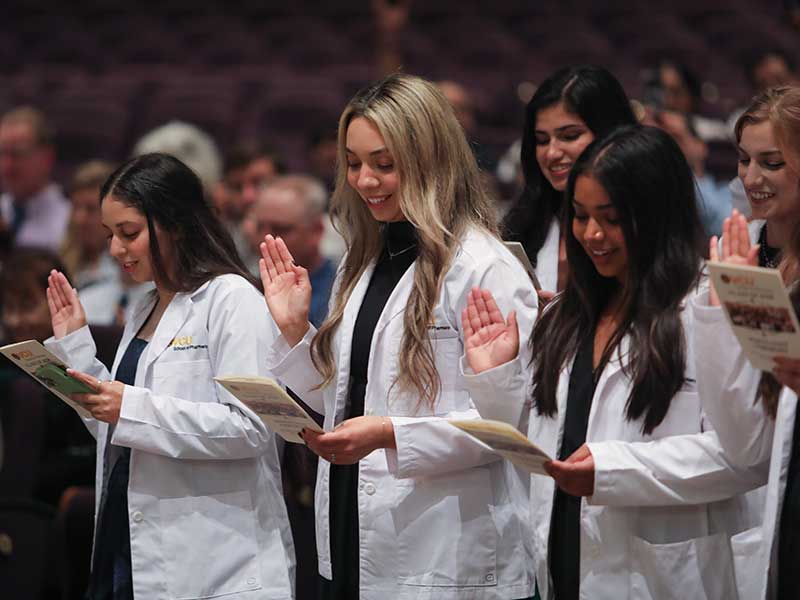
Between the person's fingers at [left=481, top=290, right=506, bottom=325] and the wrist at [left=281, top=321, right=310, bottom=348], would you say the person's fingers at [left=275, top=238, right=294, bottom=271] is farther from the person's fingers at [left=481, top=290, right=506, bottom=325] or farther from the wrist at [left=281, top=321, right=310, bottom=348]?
the person's fingers at [left=481, top=290, right=506, bottom=325]

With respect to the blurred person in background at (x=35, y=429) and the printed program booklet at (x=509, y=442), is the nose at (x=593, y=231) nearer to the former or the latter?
the printed program booklet at (x=509, y=442)

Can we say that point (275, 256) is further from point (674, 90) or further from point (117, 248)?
point (674, 90)

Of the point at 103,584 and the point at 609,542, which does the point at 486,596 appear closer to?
the point at 609,542

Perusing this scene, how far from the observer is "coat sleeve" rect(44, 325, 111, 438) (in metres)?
2.79

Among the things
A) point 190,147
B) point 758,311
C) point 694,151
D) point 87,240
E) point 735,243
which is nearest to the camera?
point 758,311

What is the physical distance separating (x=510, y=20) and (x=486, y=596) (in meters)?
7.49

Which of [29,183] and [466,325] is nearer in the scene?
[466,325]

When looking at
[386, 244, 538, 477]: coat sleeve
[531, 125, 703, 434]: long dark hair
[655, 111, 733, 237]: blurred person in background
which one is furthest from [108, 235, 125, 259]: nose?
[655, 111, 733, 237]: blurred person in background

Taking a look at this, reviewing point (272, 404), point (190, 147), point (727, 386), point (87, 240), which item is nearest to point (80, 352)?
point (272, 404)

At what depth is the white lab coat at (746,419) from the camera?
204 cm

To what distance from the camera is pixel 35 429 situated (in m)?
3.69

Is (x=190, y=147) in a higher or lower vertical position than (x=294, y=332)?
higher

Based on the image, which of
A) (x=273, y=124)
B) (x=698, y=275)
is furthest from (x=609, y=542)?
(x=273, y=124)

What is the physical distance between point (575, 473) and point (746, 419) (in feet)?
1.00
